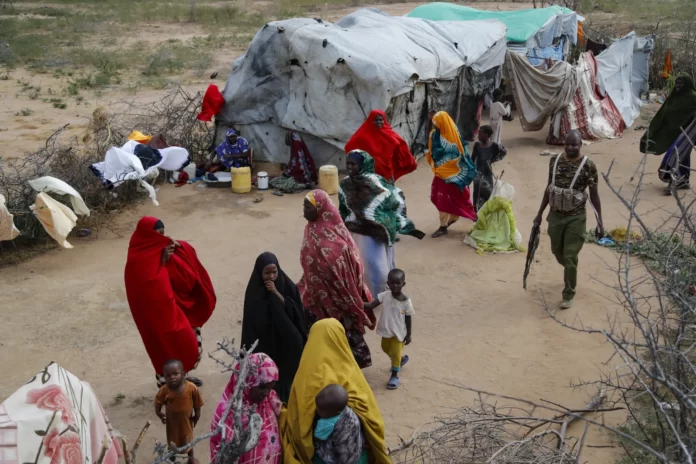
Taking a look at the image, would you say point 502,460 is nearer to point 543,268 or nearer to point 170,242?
point 170,242

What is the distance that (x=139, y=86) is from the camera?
1623 cm

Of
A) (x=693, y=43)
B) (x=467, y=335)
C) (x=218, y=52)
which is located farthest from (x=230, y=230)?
(x=218, y=52)

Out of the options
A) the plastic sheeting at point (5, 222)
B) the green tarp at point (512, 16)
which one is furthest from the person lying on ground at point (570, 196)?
the green tarp at point (512, 16)

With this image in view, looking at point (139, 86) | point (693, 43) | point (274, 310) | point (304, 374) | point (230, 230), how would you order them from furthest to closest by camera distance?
1. point (139, 86)
2. point (693, 43)
3. point (230, 230)
4. point (274, 310)
5. point (304, 374)

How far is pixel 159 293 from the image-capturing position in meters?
4.73

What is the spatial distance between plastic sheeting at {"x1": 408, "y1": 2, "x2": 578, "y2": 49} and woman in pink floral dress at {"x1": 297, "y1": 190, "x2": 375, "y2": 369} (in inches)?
407

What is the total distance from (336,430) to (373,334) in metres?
2.94

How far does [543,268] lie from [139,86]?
450 inches

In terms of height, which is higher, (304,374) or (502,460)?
(304,374)

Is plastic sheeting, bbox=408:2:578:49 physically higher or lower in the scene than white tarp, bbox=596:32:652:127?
higher

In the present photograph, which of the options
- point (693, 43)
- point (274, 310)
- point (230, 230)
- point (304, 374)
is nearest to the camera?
point (304, 374)

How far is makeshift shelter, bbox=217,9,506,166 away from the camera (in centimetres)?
1020

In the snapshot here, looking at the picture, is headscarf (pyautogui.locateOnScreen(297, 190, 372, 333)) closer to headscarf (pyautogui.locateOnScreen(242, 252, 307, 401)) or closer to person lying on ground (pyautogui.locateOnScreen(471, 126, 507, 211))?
headscarf (pyautogui.locateOnScreen(242, 252, 307, 401))

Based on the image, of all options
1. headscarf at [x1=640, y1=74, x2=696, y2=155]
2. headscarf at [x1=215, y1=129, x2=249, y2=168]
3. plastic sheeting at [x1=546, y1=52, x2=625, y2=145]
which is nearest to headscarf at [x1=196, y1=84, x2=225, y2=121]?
headscarf at [x1=215, y1=129, x2=249, y2=168]
